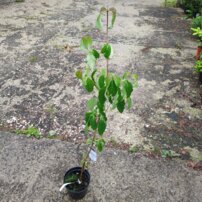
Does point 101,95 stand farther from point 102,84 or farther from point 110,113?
point 110,113

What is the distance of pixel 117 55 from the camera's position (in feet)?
16.1

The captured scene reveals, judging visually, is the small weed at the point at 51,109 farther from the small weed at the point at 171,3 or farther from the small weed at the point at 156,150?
the small weed at the point at 171,3

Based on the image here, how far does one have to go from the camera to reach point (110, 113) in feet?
11.3

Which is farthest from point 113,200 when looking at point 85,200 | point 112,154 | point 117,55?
point 117,55

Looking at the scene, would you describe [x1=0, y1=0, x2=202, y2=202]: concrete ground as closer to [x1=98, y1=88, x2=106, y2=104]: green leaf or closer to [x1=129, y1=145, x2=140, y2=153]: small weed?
[x1=129, y1=145, x2=140, y2=153]: small weed

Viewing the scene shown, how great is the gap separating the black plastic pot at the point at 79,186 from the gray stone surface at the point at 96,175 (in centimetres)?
9

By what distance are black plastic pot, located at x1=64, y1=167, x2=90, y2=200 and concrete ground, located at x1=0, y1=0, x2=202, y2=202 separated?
0.38ft

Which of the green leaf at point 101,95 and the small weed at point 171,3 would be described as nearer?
the green leaf at point 101,95

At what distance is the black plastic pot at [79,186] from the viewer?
7.65 feet

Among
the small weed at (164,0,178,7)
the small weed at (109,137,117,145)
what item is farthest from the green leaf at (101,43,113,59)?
the small weed at (164,0,178,7)

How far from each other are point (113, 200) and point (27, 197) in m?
0.74

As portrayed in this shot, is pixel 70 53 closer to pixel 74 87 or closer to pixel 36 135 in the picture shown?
pixel 74 87

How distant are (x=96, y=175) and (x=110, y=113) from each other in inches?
39.0

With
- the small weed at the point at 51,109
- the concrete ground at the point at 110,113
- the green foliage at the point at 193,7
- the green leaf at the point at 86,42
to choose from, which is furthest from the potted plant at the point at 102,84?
the green foliage at the point at 193,7
